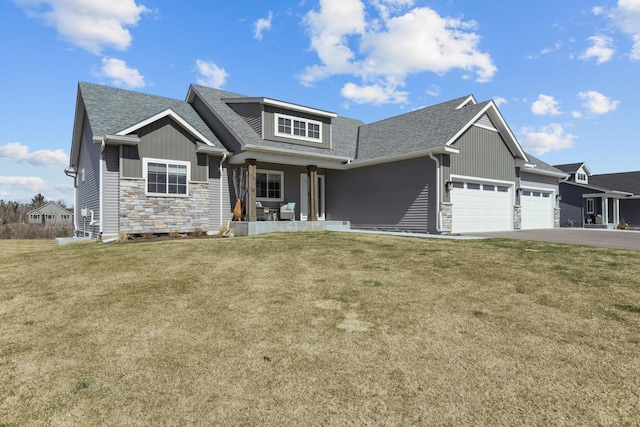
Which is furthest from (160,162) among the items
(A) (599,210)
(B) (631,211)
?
(B) (631,211)

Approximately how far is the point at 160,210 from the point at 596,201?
108 ft

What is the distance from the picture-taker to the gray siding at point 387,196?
15.7m

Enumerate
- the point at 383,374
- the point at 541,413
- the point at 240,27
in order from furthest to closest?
1. the point at 240,27
2. the point at 383,374
3. the point at 541,413

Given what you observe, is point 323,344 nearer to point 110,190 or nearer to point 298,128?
point 110,190

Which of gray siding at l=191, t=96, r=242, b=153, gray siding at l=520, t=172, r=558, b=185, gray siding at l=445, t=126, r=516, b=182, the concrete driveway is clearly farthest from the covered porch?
gray siding at l=191, t=96, r=242, b=153

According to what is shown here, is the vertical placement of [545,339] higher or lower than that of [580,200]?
lower

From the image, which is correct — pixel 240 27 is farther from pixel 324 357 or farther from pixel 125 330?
pixel 324 357

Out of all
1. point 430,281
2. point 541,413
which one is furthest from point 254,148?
point 541,413

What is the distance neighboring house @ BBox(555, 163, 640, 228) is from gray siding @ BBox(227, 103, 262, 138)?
83.3 ft

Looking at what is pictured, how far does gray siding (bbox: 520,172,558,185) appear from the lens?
20.8 m

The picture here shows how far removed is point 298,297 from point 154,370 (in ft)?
8.42

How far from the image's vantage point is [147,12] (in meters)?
11.1

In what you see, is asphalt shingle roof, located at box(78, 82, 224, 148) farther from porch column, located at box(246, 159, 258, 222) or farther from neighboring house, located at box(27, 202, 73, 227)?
neighboring house, located at box(27, 202, 73, 227)

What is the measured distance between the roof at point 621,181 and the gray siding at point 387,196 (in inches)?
1079
